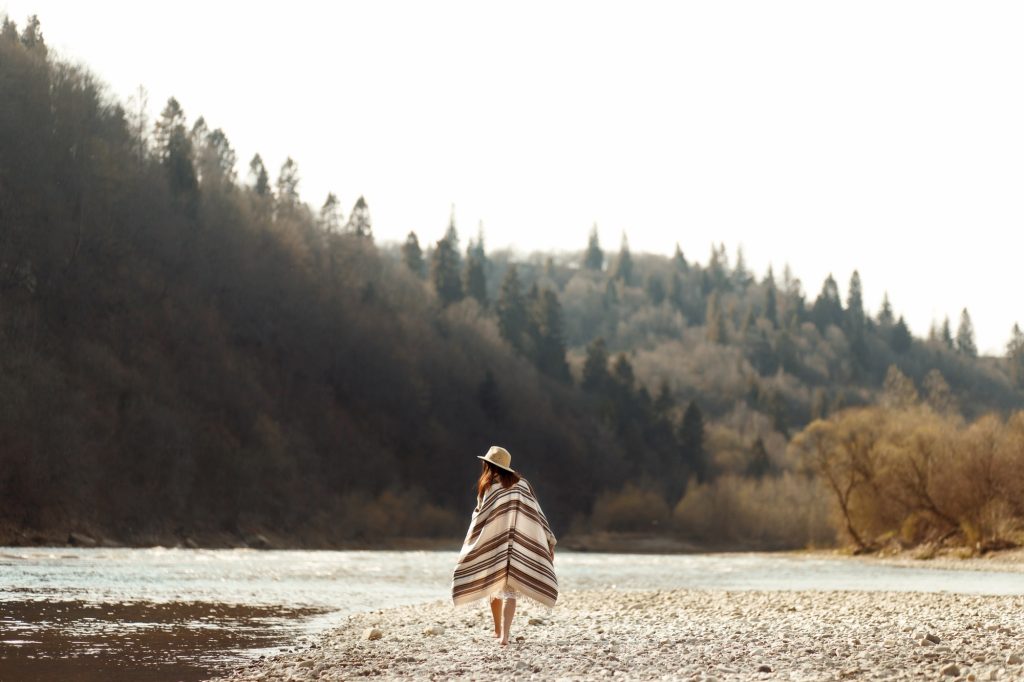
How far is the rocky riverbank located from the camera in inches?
569

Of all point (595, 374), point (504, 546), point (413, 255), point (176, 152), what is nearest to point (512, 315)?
point (595, 374)

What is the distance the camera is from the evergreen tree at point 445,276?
16588 centimetres

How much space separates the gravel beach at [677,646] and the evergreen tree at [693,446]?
135 m

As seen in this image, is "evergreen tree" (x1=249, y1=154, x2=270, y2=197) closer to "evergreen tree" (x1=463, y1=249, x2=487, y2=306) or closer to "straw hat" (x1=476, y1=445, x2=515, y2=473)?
"evergreen tree" (x1=463, y1=249, x2=487, y2=306)

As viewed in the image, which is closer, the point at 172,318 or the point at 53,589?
the point at 53,589

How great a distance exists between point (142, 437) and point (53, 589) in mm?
57325

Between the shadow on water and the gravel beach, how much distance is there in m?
1.12

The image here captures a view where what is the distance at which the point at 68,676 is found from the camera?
1582cm

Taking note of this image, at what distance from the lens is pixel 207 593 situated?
33406mm

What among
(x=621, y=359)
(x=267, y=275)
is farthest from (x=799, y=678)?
(x=621, y=359)

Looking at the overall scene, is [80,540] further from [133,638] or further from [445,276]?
[445,276]

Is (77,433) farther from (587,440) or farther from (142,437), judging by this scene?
(587,440)

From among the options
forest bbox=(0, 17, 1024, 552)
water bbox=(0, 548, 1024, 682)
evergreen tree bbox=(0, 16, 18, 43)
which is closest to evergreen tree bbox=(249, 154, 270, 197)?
forest bbox=(0, 17, 1024, 552)

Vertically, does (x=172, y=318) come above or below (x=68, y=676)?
above
